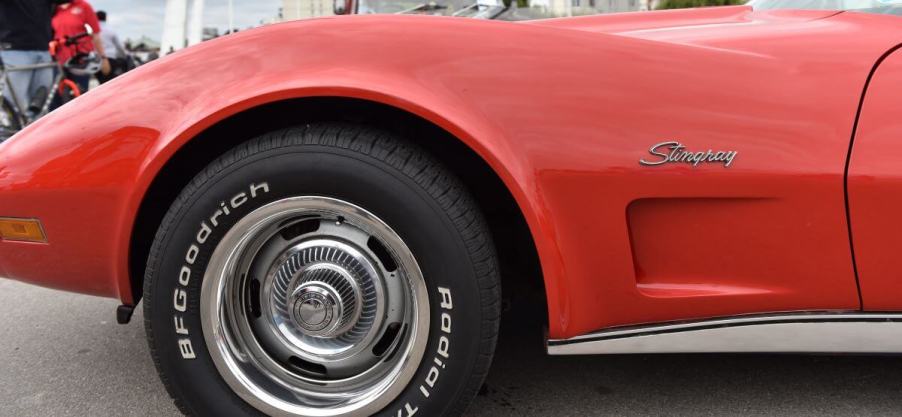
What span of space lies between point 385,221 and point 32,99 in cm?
635

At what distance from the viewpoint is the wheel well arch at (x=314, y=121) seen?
1670 mm

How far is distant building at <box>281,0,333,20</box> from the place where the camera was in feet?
9.29

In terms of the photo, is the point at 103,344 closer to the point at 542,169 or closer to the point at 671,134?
the point at 542,169

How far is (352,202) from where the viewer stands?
5.15 feet

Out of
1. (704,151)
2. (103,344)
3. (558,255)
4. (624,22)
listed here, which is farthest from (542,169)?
(103,344)

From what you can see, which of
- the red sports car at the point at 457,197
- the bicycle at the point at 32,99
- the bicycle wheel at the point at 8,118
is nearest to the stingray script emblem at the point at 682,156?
the red sports car at the point at 457,197

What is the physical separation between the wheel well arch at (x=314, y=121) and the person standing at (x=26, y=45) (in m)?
5.60

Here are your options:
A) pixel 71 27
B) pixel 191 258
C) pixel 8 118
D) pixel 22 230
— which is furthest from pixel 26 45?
pixel 191 258

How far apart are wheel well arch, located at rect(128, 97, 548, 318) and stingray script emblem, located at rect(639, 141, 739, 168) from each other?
1.09ft

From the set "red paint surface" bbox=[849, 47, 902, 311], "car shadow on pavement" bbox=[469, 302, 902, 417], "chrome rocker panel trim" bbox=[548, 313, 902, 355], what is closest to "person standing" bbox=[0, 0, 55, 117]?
"car shadow on pavement" bbox=[469, 302, 902, 417]

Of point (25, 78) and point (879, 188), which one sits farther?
point (25, 78)

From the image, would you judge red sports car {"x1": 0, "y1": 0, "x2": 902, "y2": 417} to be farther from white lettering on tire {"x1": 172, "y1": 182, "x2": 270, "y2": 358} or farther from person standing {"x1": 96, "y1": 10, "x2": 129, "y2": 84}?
person standing {"x1": 96, "y1": 10, "x2": 129, "y2": 84}

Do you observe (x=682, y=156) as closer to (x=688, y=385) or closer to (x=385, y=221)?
(x=385, y=221)

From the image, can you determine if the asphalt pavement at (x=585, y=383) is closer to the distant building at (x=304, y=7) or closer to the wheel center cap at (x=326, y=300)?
the wheel center cap at (x=326, y=300)
